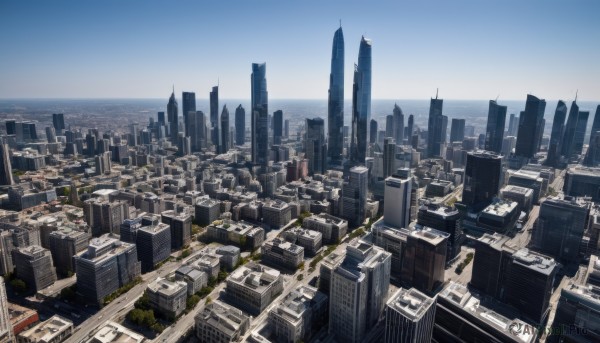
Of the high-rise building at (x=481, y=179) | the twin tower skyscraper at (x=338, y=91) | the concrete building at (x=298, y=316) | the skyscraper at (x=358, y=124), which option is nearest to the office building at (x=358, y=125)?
the skyscraper at (x=358, y=124)

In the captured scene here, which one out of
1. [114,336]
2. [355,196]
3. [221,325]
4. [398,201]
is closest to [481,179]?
[398,201]

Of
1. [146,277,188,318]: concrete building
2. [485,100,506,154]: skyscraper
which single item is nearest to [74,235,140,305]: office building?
[146,277,188,318]: concrete building

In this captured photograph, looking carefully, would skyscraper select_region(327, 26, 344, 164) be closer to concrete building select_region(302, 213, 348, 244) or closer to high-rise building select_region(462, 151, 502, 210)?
high-rise building select_region(462, 151, 502, 210)

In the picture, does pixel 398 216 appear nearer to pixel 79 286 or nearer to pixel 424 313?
pixel 424 313

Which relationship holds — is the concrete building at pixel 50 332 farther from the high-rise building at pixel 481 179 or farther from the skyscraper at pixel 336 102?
the skyscraper at pixel 336 102

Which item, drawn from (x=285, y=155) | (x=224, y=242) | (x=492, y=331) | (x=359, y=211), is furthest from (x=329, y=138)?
(x=492, y=331)
